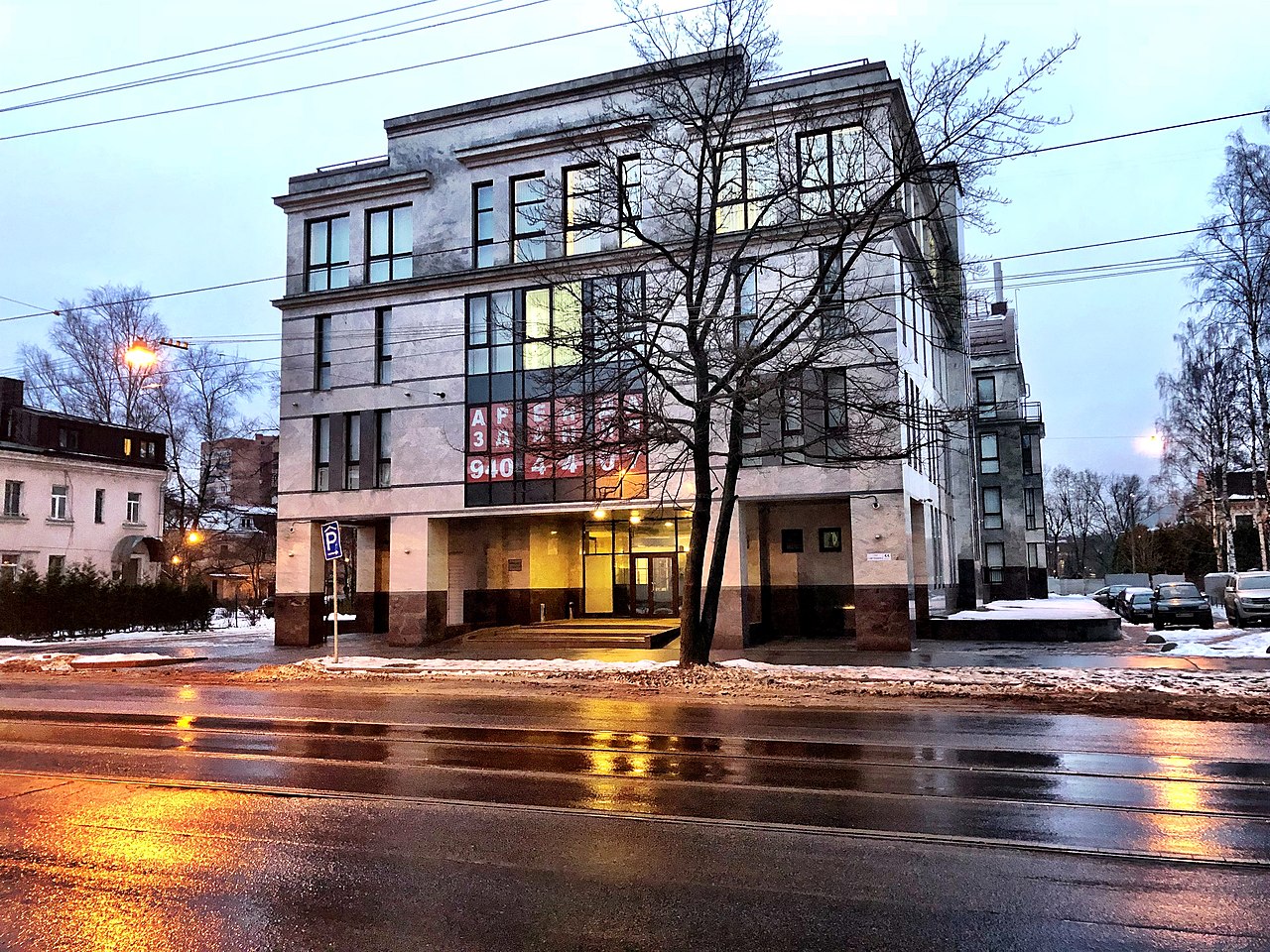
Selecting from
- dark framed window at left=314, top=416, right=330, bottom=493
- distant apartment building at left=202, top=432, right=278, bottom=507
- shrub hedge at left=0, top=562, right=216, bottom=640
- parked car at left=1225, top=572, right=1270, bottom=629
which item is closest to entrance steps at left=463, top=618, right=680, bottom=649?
dark framed window at left=314, top=416, right=330, bottom=493

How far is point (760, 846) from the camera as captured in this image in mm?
6191

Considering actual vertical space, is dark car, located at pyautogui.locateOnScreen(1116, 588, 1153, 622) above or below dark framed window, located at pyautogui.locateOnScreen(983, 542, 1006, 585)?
below

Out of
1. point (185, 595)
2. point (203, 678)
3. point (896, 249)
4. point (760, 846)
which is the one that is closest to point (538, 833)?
point (760, 846)

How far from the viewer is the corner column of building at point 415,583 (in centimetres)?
2767

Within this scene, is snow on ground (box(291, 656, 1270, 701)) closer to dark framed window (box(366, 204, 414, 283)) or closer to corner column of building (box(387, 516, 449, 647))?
corner column of building (box(387, 516, 449, 647))

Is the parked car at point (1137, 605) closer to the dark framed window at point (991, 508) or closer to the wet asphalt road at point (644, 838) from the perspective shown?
the dark framed window at point (991, 508)

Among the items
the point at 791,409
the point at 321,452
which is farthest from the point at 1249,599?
the point at 321,452

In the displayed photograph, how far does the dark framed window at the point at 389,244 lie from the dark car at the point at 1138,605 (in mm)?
30292

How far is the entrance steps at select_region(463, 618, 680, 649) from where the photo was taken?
2569 cm

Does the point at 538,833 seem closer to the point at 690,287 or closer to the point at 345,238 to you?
the point at 690,287

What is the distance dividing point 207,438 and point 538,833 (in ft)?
148

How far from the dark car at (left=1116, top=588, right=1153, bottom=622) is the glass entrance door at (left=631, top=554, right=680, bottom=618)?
1979 cm

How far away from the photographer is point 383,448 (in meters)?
28.9

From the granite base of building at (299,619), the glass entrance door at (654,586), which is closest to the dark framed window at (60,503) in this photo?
the granite base of building at (299,619)
